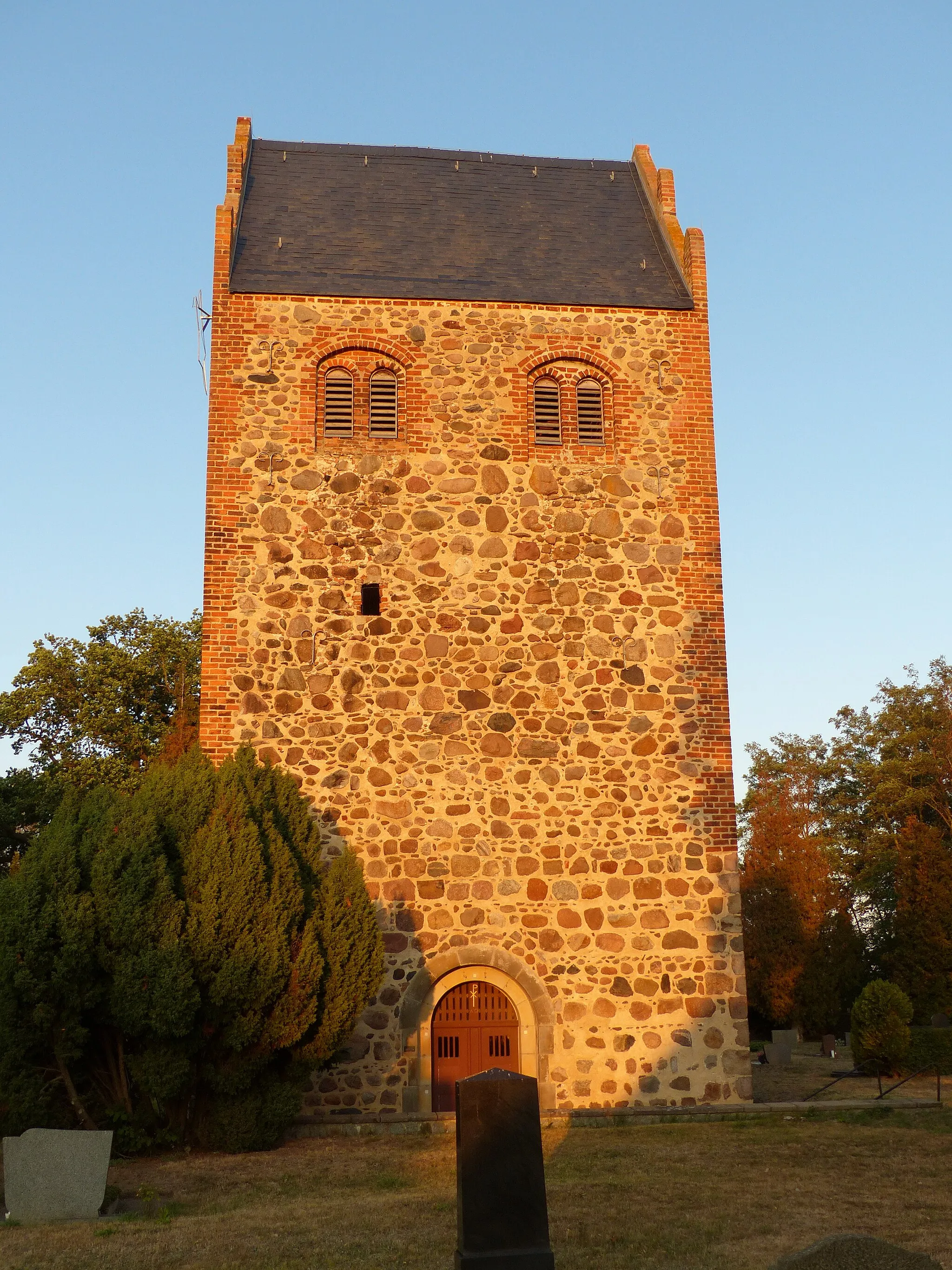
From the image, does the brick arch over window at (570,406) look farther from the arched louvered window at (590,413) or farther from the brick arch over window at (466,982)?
the brick arch over window at (466,982)

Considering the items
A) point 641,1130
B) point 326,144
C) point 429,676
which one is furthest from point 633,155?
point 641,1130

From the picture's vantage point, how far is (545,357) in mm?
16562

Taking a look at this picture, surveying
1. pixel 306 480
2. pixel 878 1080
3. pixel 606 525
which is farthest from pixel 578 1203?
pixel 878 1080

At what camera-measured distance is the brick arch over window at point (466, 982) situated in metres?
14.2

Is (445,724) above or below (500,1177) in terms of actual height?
above

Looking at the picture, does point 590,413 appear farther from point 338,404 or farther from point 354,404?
point 338,404

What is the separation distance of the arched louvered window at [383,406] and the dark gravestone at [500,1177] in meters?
10.3

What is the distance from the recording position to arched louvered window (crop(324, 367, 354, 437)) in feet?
52.7

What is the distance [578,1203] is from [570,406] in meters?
10.4

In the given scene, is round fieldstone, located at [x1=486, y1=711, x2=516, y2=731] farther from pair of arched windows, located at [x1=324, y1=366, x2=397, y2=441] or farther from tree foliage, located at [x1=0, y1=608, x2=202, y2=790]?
tree foliage, located at [x1=0, y1=608, x2=202, y2=790]

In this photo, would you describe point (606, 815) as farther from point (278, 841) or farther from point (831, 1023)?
point (831, 1023)

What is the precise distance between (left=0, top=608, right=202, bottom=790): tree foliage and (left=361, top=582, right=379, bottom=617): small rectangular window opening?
17.0 m

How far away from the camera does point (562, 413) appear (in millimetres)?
16484

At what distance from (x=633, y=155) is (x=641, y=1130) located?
15461 mm
